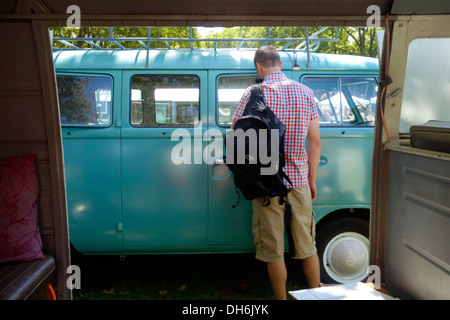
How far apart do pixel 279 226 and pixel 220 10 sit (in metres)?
1.75

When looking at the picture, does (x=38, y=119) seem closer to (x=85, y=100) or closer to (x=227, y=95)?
(x=85, y=100)

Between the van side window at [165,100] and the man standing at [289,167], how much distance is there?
0.96 metres

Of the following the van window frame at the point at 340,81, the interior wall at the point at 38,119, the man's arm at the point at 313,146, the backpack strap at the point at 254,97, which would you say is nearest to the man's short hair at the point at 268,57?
the backpack strap at the point at 254,97

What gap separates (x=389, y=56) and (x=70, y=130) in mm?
3071

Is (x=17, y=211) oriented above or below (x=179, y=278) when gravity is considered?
above

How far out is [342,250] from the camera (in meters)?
4.07

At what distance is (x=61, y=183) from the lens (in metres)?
2.85

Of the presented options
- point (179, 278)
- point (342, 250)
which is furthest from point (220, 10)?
point (179, 278)

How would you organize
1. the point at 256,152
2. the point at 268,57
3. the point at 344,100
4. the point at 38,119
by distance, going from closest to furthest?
the point at 38,119 → the point at 256,152 → the point at 268,57 → the point at 344,100

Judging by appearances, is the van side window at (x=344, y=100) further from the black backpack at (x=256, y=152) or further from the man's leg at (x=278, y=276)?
the man's leg at (x=278, y=276)

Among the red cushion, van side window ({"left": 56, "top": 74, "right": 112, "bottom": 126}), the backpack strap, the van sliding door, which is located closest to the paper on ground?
the backpack strap

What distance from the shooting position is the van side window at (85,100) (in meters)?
3.94

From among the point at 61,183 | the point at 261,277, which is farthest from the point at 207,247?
the point at 61,183
